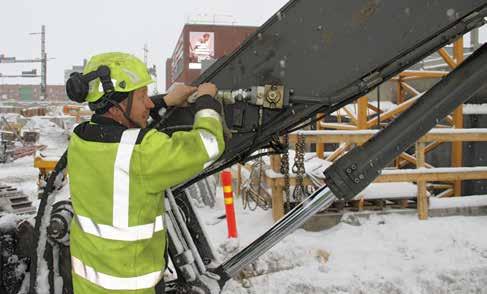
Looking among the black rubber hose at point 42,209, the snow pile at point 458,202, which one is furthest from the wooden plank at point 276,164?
the black rubber hose at point 42,209

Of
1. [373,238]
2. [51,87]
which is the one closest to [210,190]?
[373,238]

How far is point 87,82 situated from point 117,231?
0.73 metres

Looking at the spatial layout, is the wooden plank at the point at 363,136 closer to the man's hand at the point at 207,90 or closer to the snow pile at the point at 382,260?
the snow pile at the point at 382,260

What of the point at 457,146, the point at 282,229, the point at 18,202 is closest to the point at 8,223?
the point at 282,229

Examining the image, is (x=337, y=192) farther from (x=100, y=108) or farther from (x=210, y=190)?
(x=210, y=190)

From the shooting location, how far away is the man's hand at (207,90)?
8.18 ft

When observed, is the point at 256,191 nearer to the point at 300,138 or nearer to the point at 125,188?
the point at 300,138

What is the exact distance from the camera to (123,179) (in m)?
2.15

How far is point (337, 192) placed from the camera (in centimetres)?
265

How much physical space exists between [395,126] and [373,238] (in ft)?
11.8

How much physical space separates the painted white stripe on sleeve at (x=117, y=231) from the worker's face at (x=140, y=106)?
1.78 ft

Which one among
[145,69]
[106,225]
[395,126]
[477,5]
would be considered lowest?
[106,225]

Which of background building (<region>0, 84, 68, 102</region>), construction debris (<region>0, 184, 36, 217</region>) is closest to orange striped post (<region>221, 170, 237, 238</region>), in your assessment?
construction debris (<region>0, 184, 36, 217</region>)

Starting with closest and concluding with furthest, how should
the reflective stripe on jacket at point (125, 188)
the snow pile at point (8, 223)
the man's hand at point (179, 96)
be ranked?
1. the reflective stripe on jacket at point (125, 188)
2. the man's hand at point (179, 96)
3. the snow pile at point (8, 223)
